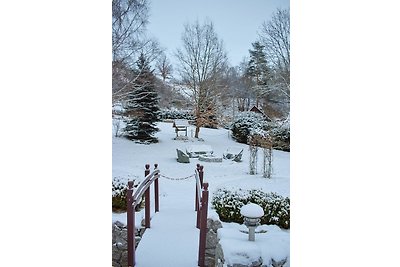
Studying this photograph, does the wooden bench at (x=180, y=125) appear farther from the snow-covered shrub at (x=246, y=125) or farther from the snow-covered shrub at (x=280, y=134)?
the snow-covered shrub at (x=280, y=134)

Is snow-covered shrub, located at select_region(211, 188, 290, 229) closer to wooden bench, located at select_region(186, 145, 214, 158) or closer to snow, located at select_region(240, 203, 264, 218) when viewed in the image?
snow, located at select_region(240, 203, 264, 218)

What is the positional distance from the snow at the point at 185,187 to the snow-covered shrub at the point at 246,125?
0.05 metres

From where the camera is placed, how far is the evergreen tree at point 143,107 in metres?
2.42

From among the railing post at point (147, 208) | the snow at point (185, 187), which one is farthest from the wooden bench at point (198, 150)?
the railing post at point (147, 208)

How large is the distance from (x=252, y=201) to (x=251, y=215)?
0.32 feet

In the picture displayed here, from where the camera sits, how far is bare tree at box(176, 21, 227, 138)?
2.42 metres

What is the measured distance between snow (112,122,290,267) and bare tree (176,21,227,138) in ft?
0.50

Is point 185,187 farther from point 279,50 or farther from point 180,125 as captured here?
point 279,50

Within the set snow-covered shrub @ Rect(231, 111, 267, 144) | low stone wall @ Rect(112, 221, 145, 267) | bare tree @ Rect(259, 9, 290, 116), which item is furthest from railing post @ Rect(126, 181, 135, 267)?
bare tree @ Rect(259, 9, 290, 116)

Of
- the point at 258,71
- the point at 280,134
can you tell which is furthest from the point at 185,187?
the point at 258,71

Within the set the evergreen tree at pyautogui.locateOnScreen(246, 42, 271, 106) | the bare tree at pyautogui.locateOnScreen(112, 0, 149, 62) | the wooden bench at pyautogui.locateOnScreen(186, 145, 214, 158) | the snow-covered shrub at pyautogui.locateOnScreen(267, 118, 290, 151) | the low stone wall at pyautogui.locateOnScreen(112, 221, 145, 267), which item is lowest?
the low stone wall at pyautogui.locateOnScreen(112, 221, 145, 267)
